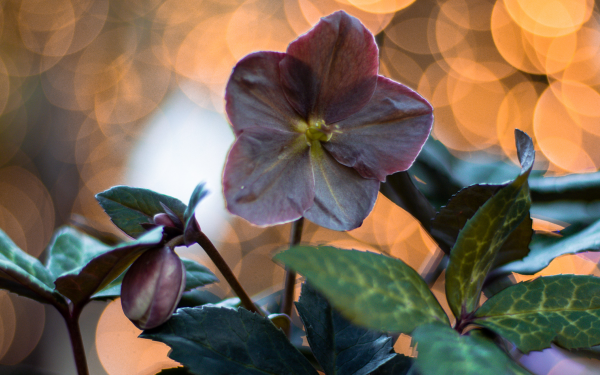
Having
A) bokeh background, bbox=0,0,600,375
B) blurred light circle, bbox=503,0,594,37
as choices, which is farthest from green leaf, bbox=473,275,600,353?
blurred light circle, bbox=503,0,594,37

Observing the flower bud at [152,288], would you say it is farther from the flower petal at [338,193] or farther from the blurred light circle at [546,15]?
the blurred light circle at [546,15]

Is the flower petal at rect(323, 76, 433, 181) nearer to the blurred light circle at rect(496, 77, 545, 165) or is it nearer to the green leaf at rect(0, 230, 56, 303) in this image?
the green leaf at rect(0, 230, 56, 303)

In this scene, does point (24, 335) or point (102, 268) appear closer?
point (102, 268)

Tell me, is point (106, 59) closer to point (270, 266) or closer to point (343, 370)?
point (270, 266)

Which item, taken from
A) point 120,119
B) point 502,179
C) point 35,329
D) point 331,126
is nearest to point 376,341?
point 331,126

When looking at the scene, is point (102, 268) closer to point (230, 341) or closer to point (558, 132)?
point (230, 341)

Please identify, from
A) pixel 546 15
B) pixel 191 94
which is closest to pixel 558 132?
pixel 546 15

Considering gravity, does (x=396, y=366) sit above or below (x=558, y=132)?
above
